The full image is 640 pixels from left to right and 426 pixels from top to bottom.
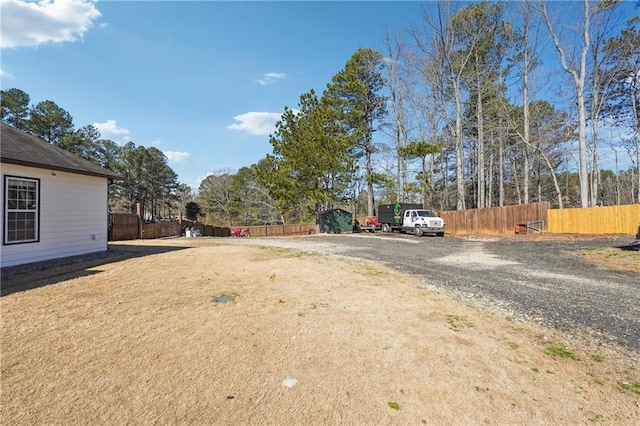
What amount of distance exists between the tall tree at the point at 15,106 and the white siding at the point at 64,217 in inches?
1158

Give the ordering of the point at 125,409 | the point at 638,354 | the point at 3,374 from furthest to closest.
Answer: the point at 638,354
the point at 3,374
the point at 125,409

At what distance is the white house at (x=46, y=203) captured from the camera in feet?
24.0

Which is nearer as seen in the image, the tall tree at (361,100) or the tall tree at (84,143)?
the tall tree at (361,100)

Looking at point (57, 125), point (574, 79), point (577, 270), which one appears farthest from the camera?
point (57, 125)

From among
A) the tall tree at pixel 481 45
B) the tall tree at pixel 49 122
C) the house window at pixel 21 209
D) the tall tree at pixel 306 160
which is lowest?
the house window at pixel 21 209

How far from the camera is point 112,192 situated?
44.2 meters

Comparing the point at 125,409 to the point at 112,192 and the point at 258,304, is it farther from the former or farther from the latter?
the point at 112,192

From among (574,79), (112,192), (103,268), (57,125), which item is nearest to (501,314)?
(103,268)

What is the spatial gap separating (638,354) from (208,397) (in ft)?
14.4

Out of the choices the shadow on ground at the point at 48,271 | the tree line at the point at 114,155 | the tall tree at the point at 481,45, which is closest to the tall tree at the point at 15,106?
the tree line at the point at 114,155

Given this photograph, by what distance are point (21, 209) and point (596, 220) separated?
25.2m

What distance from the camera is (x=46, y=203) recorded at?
8133mm

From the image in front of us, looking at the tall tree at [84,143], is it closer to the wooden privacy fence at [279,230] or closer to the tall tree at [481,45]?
the wooden privacy fence at [279,230]

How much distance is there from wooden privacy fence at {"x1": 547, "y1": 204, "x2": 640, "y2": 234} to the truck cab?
6.74 m
